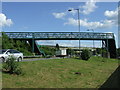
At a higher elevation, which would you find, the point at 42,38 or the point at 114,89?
the point at 42,38

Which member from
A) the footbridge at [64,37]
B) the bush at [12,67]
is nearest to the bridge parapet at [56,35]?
the footbridge at [64,37]

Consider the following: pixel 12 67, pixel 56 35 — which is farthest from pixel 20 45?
pixel 12 67

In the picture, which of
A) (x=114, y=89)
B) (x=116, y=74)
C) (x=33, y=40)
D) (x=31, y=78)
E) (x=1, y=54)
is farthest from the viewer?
(x=33, y=40)

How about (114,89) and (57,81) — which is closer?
(114,89)

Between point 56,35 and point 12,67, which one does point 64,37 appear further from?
point 12,67

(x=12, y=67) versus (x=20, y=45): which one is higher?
(x=20, y=45)

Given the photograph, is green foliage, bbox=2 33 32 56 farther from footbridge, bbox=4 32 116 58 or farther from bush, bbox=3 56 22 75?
bush, bbox=3 56 22 75

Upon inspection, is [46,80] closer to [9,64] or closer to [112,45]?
[9,64]

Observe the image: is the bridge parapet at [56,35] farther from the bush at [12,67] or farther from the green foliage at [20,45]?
the bush at [12,67]

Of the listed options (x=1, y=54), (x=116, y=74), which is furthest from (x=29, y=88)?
(x=1, y=54)

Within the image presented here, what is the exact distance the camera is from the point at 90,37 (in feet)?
241

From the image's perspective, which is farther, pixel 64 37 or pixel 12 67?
pixel 64 37

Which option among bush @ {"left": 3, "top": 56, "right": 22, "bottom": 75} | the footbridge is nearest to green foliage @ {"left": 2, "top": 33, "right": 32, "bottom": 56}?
the footbridge

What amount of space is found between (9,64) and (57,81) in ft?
10.0
